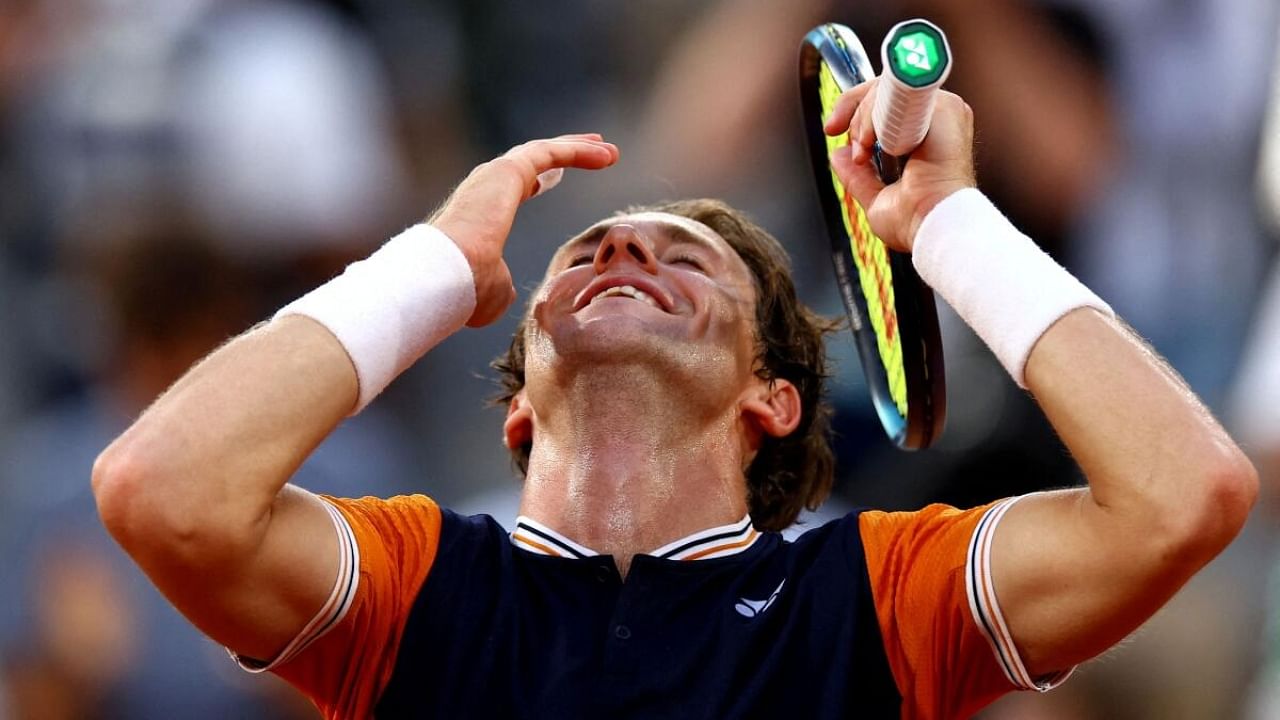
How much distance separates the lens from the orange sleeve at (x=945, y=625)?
9.27 feet

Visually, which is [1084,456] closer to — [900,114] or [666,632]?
[900,114]

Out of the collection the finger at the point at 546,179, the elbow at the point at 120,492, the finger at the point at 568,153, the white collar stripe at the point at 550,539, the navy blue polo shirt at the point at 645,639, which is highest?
the finger at the point at 568,153

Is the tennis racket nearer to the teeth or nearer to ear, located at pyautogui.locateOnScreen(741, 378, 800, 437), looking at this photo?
ear, located at pyautogui.locateOnScreen(741, 378, 800, 437)

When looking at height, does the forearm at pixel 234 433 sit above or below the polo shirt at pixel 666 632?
above

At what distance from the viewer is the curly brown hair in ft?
12.6

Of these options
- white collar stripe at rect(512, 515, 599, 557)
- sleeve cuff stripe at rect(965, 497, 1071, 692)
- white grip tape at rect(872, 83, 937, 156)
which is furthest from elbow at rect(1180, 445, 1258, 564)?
white collar stripe at rect(512, 515, 599, 557)

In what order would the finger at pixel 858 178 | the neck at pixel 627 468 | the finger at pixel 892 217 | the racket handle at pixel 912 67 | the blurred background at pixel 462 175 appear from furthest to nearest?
1. the blurred background at pixel 462 175
2. the neck at pixel 627 468
3. the finger at pixel 858 178
4. the finger at pixel 892 217
5. the racket handle at pixel 912 67

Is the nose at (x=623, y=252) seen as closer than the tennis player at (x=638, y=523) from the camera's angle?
No

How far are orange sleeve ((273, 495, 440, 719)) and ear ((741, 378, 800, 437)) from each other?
3.06 feet

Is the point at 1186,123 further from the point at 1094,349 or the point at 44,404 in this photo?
the point at 44,404

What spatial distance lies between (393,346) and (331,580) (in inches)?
16.4

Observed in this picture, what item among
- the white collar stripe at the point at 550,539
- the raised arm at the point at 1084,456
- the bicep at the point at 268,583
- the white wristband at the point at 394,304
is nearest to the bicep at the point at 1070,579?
the raised arm at the point at 1084,456

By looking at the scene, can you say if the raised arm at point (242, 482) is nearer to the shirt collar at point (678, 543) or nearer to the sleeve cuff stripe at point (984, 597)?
the shirt collar at point (678, 543)

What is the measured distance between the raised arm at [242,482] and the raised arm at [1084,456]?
100cm
